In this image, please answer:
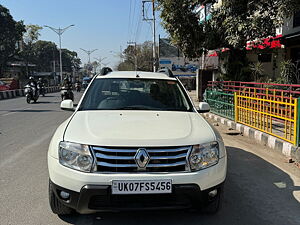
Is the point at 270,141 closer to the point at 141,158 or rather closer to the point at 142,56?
the point at 141,158

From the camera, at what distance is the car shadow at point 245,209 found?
3.04 m

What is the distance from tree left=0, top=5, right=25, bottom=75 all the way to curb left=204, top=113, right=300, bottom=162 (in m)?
40.3

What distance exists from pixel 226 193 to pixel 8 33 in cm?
4467

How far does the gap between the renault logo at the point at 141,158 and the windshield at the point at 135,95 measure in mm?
1225

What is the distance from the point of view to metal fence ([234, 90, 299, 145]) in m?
5.50

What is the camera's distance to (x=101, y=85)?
4199 mm

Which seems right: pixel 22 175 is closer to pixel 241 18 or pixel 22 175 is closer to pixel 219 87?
pixel 241 18

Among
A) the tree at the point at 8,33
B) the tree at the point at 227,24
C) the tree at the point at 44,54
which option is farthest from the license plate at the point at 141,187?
the tree at the point at 44,54

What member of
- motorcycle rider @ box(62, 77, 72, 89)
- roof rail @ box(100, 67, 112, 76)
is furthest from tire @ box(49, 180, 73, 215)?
motorcycle rider @ box(62, 77, 72, 89)

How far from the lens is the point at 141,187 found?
→ 8.46 feet

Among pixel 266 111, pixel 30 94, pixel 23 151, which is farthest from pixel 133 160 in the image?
pixel 30 94

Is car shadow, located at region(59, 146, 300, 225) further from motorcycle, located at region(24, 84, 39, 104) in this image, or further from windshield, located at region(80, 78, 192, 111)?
motorcycle, located at region(24, 84, 39, 104)

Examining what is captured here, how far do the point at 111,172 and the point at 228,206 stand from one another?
155 centimetres

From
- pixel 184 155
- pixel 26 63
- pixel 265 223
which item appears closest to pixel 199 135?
pixel 184 155
